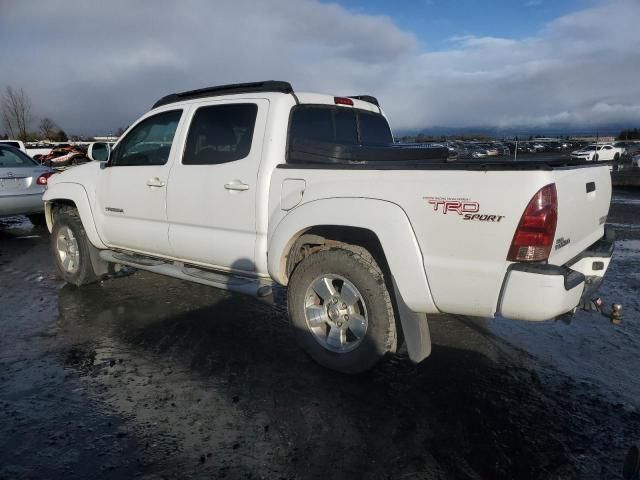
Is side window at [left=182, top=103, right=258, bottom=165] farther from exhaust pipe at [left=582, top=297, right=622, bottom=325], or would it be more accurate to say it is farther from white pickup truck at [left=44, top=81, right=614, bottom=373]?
exhaust pipe at [left=582, top=297, right=622, bottom=325]

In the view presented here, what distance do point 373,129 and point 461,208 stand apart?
7.85ft

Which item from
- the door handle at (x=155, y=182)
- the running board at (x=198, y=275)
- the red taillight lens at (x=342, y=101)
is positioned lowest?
the running board at (x=198, y=275)

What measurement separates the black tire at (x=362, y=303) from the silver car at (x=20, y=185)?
24.2ft

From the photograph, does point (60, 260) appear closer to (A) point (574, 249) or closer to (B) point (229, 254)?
(B) point (229, 254)

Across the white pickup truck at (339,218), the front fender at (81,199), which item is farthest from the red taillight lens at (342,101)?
the front fender at (81,199)

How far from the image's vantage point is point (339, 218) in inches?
133

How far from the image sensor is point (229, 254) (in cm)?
418

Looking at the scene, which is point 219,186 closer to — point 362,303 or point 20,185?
point 362,303

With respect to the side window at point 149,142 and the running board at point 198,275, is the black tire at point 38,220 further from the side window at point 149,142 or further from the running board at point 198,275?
the side window at point 149,142

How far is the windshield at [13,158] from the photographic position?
942cm

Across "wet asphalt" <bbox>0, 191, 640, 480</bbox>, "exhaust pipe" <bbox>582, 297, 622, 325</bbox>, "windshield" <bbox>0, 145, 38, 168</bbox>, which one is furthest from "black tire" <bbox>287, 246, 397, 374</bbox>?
"windshield" <bbox>0, 145, 38, 168</bbox>

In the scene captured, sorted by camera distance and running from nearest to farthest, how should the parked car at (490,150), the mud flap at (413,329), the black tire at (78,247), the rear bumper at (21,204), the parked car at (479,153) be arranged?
the mud flap at (413,329) < the black tire at (78,247) < the rear bumper at (21,204) < the parked car at (479,153) < the parked car at (490,150)

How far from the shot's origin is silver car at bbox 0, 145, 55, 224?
29.1ft

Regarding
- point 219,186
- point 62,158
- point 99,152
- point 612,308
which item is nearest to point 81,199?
point 99,152
